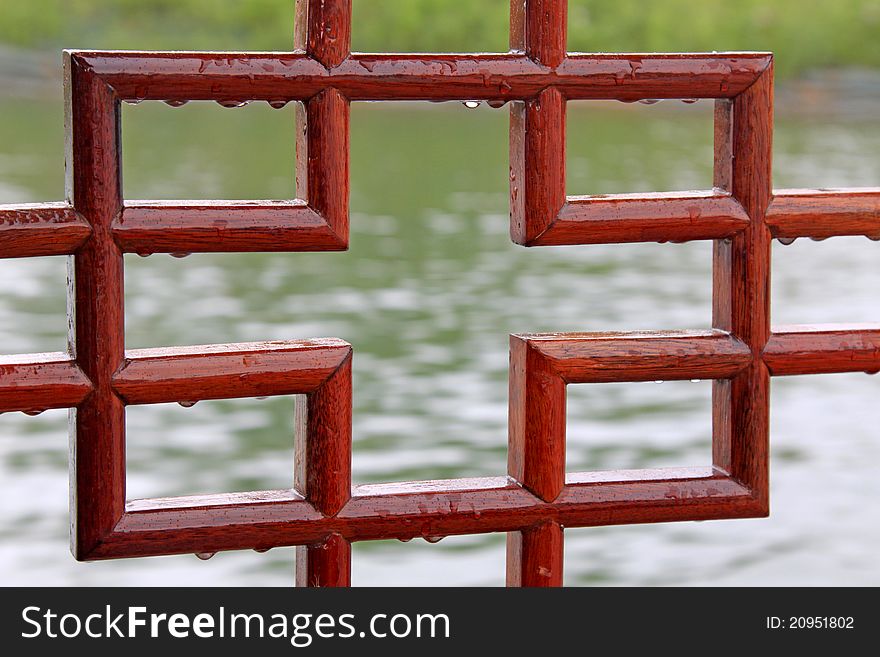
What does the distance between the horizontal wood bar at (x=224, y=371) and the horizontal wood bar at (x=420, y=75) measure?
12 centimetres

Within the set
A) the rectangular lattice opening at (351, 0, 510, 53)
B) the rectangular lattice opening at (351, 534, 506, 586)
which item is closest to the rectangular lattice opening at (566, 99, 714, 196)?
the rectangular lattice opening at (351, 0, 510, 53)

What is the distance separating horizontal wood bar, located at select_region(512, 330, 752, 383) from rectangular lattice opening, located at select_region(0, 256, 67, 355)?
11.1 ft

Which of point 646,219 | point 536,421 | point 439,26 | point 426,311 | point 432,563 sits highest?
point 439,26

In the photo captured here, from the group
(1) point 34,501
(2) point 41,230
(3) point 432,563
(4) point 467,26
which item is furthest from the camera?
(4) point 467,26

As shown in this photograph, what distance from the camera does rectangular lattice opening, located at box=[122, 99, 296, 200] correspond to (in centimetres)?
803

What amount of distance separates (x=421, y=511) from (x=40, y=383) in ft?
0.64

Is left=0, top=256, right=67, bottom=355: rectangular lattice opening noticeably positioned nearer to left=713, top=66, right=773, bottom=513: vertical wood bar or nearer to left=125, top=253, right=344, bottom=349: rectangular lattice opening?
left=125, top=253, right=344, bottom=349: rectangular lattice opening

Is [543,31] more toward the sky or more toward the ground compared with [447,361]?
more toward the sky

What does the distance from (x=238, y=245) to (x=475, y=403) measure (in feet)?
11.6

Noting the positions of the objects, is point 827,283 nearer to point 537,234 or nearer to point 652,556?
point 652,556

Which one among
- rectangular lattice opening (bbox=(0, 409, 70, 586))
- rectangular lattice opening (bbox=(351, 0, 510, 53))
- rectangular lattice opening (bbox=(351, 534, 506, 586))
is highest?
rectangular lattice opening (bbox=(351, 0, 510, 53))

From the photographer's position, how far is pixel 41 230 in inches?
26.5

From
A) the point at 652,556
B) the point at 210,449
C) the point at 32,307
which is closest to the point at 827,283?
the point at 32,307
